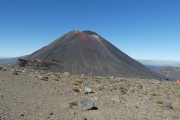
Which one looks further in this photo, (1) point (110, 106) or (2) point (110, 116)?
(1) point (110, 106)

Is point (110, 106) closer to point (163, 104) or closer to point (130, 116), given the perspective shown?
point (130, 116)

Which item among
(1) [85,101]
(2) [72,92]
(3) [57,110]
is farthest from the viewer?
(2) [72,92]

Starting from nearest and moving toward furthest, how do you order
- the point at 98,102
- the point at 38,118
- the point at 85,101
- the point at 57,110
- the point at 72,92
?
the point at 38,118, the point at 57,110, the point at 85,101, the point at 98,102, the point at 72,92

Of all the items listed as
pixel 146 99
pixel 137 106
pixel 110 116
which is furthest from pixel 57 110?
pixel 146 99

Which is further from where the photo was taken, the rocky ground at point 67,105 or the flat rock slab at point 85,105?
the flat rock slab at point 85,105

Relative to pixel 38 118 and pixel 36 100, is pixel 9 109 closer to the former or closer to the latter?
pixel 38 118

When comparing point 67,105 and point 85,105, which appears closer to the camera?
point 85,105

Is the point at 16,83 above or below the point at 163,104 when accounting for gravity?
above

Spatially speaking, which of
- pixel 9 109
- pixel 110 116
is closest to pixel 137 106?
pixel 110 116

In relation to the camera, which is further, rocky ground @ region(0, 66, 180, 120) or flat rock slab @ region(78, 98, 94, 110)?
flat rock slab @ region(78, 98, 94, 110)
